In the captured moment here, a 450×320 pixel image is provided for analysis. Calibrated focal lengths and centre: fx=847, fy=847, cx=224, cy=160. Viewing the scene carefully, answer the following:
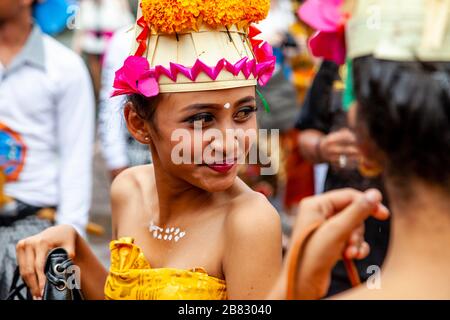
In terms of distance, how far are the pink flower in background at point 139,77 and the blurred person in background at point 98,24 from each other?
22.0 feet

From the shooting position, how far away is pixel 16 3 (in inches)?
167

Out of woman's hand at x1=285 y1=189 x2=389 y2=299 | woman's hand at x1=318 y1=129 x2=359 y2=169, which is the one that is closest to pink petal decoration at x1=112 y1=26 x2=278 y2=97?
woman's hand at x1=285 y1=189 x2=389 y2=299

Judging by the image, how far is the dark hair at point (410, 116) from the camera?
1.67 metres

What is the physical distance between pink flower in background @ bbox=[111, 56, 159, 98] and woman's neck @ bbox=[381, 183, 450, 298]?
1059 mm

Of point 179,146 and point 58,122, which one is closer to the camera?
point 179,146

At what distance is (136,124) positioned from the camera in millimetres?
2789

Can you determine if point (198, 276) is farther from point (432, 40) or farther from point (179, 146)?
point (432, 40)

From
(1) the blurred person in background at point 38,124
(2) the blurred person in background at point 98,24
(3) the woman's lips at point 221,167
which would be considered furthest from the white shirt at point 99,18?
(3) the woman's lips at point 221,167

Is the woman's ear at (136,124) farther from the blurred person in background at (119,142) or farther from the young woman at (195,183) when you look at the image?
the blurred person in background at (119,142)

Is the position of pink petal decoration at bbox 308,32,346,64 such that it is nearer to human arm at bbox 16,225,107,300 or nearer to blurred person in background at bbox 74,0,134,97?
human arm at bbox 16,225,107,300

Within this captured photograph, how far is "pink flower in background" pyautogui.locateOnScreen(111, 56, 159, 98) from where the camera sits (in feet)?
8.49
